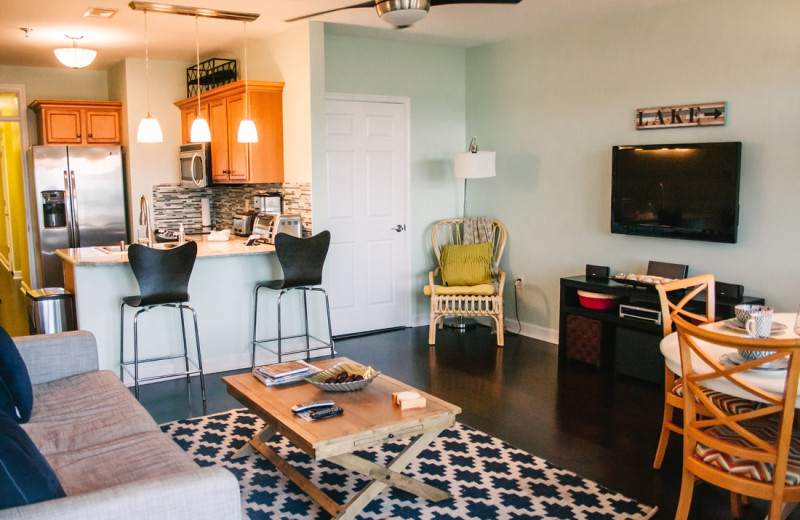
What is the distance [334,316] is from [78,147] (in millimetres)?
3336

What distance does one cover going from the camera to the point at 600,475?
128 inches

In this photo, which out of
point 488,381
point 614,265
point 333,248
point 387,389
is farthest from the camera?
point 333,248

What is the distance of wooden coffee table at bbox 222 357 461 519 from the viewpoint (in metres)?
2.60

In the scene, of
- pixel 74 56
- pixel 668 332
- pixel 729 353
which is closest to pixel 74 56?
pixel 74 56

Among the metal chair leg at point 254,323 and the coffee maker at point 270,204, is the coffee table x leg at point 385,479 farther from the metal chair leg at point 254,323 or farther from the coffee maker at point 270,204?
the coffee maker at point 270,204

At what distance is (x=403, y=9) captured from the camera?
122 inches

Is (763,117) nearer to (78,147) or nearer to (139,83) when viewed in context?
(139,83)

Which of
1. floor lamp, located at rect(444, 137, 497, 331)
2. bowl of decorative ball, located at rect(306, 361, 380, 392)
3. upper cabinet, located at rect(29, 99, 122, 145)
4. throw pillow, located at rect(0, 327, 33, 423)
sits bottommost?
bowl of decorative ball, located at rect(306, 361, 380, 392)

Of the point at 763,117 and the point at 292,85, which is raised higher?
the point at 292,85

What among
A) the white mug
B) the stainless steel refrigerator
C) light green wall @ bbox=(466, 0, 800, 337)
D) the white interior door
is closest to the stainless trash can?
the white interior door

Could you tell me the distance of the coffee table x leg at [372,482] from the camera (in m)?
2.75

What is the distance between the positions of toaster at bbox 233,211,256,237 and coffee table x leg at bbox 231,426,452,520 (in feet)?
10.4

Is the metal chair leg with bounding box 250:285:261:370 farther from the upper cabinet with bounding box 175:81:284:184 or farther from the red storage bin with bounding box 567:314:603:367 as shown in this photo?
the red storage bin with bounding box 567:314:603:367

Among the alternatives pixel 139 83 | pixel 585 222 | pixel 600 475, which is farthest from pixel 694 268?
pixel 139 83
